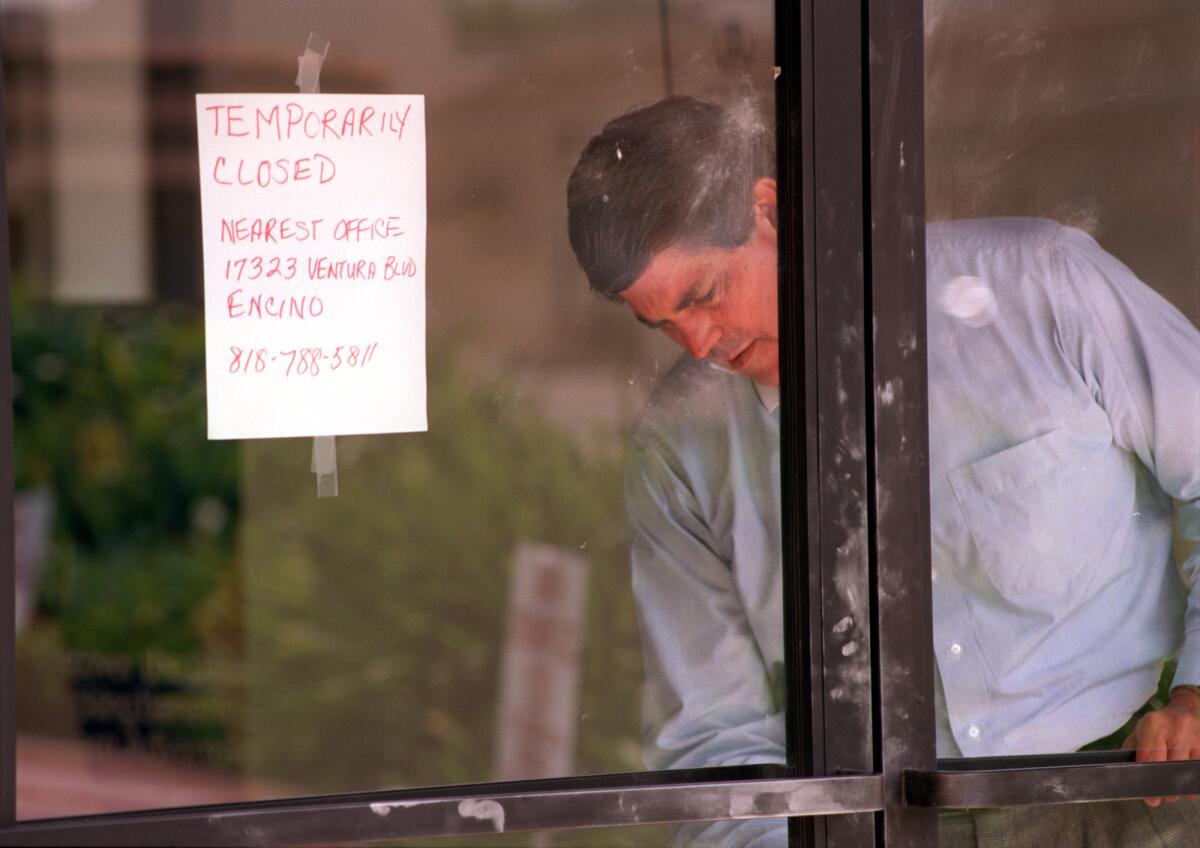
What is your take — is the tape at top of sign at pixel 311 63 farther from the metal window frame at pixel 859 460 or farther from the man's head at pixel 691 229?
the metal window frame at pixel 859 460

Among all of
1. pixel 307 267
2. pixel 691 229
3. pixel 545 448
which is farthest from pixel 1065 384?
pixel 307 267

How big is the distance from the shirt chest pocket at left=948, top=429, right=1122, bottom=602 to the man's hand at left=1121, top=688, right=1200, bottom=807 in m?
0.18

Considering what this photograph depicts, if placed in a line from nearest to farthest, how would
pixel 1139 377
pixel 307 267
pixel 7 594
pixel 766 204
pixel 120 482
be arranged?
pixel 7 594 → pixel 307 267 → pixel 766 204 → pixel 1139 377 → pixel 120 482

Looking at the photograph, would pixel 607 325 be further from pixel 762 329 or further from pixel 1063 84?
pixel 1063 84

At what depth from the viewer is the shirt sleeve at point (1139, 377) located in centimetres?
154

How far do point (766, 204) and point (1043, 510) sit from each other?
468 mm

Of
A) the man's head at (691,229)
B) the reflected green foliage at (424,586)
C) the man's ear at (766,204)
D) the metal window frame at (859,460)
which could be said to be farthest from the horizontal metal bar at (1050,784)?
the man's ear at (766,204)

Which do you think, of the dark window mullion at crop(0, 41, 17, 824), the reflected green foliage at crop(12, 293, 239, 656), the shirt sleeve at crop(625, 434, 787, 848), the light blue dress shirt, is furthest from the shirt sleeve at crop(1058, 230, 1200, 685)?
the reflected green foliage at crop(12, 293, 239, 656)

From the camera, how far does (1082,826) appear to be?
1504 mm

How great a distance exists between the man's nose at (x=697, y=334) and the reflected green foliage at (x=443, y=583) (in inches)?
5.9

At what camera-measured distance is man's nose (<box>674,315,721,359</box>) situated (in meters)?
1.46

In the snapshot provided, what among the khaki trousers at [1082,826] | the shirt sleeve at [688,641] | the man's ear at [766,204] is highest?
the man's ear at [766,204]

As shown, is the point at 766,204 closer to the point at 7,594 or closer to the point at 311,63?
the point at 311,63

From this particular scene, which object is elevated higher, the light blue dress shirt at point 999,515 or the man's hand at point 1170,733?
the light blue dress shirt at point 999,515
